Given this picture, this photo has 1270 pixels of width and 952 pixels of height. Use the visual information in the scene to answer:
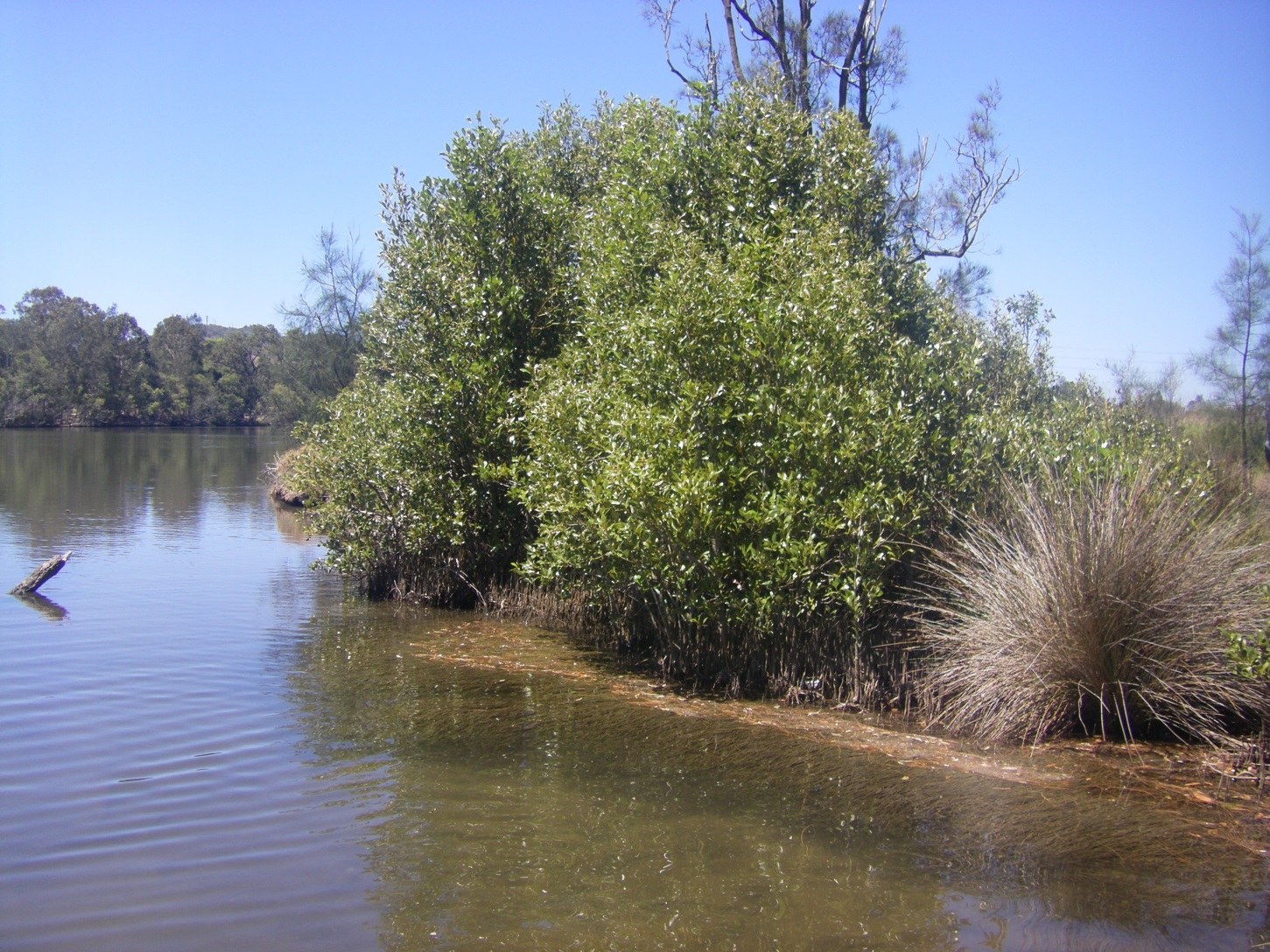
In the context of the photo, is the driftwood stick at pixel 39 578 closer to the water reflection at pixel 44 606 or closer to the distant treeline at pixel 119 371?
the water reflection at pixel 44 606

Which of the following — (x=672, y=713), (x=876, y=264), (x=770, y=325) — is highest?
(x=876, y=264)

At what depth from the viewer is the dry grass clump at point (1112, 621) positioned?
782cm

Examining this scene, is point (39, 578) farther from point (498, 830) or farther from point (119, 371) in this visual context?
point (119, 371)

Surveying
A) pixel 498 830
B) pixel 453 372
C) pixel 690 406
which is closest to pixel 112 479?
pixel 453 372

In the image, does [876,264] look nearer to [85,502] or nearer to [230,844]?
[230,844]

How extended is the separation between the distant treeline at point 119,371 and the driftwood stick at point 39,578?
183 feet

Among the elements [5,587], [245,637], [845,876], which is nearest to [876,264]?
[845,876]

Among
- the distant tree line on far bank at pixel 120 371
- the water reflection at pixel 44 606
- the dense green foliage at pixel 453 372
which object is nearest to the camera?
the water reflection at pixel 44 606

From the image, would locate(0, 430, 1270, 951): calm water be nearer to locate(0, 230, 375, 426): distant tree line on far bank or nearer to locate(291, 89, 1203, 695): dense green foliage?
locate(291, 89, 1203, 695): dense green foliage

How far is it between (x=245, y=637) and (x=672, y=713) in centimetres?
612

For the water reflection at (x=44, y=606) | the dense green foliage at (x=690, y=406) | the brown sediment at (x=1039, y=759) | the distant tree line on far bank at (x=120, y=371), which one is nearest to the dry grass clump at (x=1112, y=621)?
the brown sediment at (x=1039, y=759)

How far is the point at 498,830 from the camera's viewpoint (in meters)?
6.39

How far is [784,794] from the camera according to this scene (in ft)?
23.8

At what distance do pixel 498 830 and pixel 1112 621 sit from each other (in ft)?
17.5
